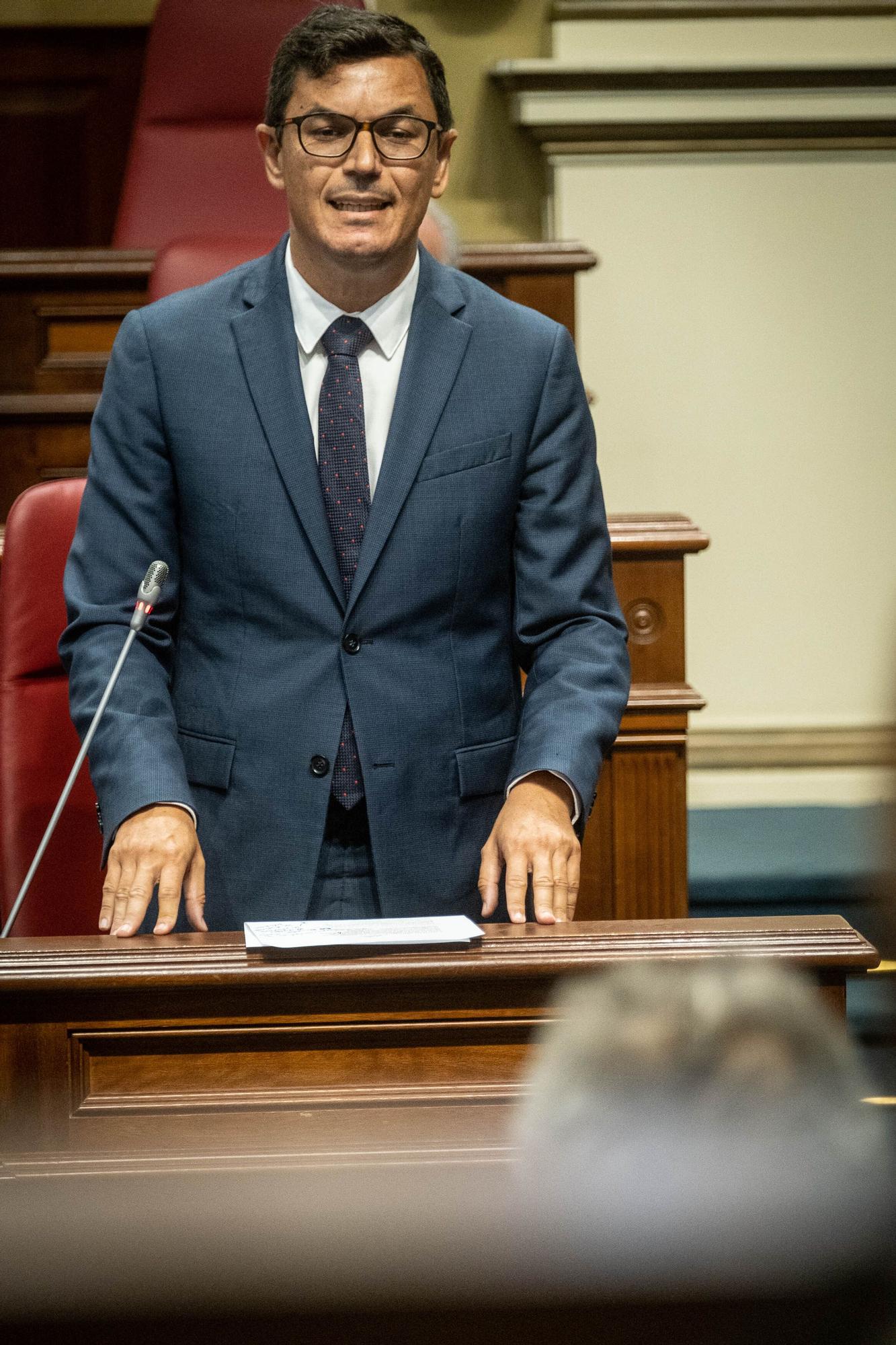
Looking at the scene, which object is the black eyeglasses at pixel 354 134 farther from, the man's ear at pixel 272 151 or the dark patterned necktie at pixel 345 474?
the dark patterned necktie at pixel 345 474

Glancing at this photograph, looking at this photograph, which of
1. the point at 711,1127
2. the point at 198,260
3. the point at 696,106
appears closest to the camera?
the point at 711,1127

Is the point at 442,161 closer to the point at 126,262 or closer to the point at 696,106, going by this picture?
the point at 126,262

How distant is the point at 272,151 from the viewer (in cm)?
128

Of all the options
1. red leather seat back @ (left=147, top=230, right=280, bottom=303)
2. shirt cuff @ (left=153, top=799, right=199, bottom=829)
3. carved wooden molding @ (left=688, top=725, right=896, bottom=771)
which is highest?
red leather seat back @ (left=147, top=230, right=280, bottom=303)

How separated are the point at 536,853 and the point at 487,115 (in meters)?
2.09

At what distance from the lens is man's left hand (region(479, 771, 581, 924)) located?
108 centimetres

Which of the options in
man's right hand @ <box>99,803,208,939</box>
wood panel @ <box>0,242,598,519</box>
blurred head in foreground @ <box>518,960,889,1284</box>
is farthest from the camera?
wood panel @ <box>0,242,598,519</box>

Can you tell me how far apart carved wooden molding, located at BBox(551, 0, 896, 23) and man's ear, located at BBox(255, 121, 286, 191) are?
1.64 m

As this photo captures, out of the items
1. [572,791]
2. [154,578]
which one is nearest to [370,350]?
[154,578]

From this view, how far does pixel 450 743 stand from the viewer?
124 centimetres

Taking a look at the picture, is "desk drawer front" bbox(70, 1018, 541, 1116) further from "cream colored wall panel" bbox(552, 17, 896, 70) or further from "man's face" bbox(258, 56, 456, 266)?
"cream colored wall panel" bbox(552, 17, 896, 70)

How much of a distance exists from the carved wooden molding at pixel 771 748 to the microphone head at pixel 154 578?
1.76 meters

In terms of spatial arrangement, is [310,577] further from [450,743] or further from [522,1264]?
[522,1264]

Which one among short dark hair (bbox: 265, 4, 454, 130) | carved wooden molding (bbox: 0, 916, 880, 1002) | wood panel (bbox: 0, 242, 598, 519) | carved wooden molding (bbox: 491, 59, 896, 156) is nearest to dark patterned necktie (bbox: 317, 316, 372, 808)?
short dark hair (bbox: 265, 4, 454, 130)
